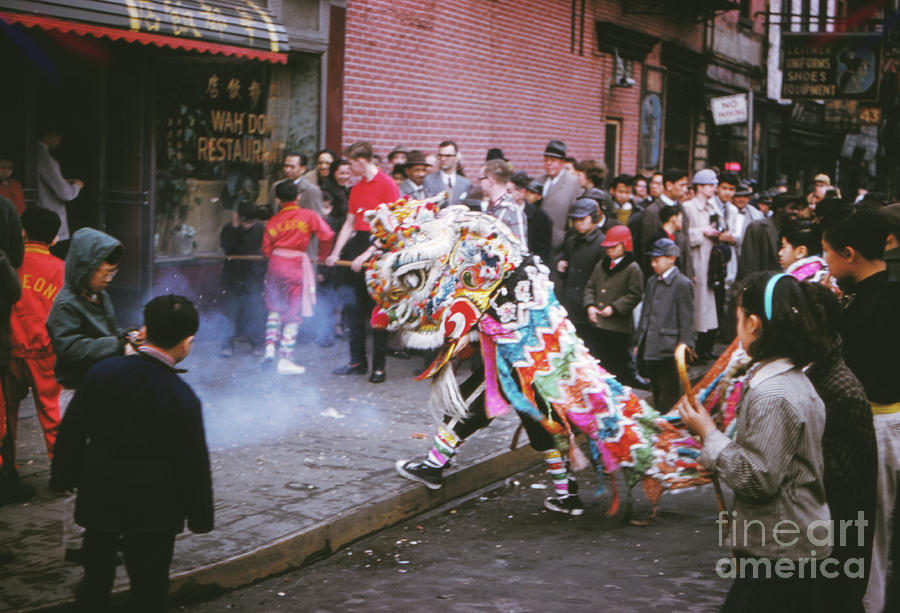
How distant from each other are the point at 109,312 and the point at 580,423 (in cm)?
264

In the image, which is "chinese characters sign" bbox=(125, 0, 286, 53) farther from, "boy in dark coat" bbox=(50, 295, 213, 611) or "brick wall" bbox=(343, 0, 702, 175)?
"boy in dark coat" bbox=(50, 295, 213, 611)

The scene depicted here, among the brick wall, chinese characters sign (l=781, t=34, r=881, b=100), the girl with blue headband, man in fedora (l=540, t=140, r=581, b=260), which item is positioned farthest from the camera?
chinese characters sign (l=781, t=34, r=881, b=100)

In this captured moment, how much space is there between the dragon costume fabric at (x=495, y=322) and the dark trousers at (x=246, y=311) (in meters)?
4.40

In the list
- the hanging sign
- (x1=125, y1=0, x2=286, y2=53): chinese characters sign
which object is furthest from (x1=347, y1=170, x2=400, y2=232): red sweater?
the hanging sign

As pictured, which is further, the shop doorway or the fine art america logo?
the shop doorway

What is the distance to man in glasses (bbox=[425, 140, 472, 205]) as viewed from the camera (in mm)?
10555

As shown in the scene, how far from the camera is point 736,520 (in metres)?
3.34

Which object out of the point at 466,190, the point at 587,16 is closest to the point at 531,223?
the point at 466,190

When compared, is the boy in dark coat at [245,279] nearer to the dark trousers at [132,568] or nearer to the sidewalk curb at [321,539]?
the sidewalk curb at [321,539]

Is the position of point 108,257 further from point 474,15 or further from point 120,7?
point 474,15

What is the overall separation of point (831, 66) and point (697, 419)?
2000cm

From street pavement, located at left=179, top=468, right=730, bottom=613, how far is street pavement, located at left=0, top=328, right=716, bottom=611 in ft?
0.48

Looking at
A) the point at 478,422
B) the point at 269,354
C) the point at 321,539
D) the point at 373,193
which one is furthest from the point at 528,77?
the point at 321,539

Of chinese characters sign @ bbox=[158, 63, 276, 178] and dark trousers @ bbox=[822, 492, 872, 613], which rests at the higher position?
chinese characters sign @ bbox=[158, 63, 276, 178]
